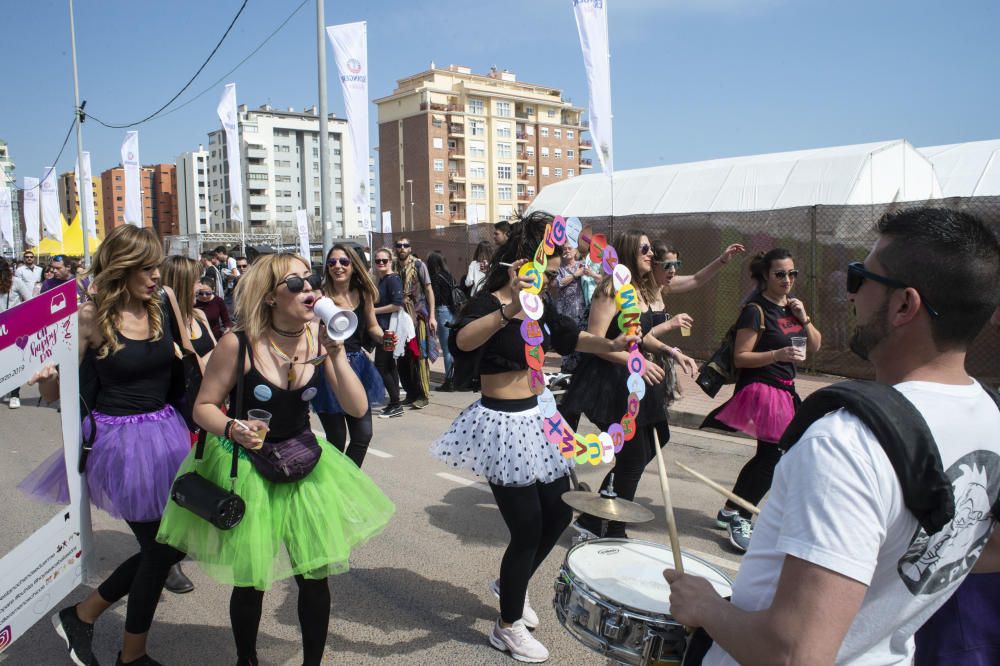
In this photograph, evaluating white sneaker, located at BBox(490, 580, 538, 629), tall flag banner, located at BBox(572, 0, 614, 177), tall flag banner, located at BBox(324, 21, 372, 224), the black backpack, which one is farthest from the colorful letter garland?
tall flag banner, located at BBox(324, 21, 372, 224)

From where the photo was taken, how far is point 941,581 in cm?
133

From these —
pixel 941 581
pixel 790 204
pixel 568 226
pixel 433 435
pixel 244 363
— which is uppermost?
pixel 790 204

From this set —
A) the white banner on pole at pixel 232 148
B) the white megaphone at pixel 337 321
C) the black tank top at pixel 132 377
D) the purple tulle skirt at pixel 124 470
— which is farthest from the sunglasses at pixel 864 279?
the white banner on pole at pixel 232 148

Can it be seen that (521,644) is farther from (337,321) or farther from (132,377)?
(132,377)

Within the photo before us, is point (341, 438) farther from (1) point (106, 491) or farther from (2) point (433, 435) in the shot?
(2) point (433, 435)

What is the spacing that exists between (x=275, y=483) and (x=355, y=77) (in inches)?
421

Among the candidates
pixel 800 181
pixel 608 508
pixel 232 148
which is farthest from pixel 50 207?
pixel 608 508

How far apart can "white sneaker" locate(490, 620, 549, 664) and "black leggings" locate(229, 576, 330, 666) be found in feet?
2.84

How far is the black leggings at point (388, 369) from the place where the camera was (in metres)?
8.05

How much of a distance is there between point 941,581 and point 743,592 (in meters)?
0.36

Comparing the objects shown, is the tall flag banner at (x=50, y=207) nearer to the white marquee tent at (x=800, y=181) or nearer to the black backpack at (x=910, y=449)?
the white marquee tent at (x=800, y=181)

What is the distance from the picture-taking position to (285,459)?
276cm

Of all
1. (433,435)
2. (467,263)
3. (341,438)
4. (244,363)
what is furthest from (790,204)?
(244,363)

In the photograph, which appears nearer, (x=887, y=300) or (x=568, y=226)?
(x=887, y=300)
